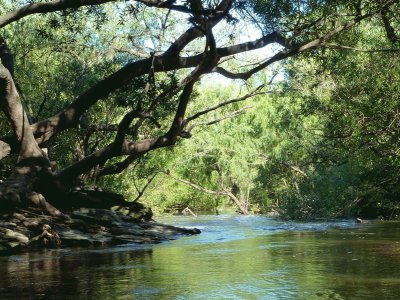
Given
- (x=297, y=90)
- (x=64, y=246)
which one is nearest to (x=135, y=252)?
(x=64, y=246)

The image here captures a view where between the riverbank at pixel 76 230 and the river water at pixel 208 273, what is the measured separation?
38.3 inches

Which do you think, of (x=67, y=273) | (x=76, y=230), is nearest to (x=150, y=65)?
(x=76, y=230)

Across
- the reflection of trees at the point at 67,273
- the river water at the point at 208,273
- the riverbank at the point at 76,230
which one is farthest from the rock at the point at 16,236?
the reflection of trees at the point at 67,273

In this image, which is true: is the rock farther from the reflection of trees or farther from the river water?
the reflection of trees

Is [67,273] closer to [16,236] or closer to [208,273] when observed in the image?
[208,273]

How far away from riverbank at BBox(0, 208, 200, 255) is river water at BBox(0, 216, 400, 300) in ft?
3.19

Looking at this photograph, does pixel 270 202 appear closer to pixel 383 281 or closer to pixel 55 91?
pixel 55 91

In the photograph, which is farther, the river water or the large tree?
Result: the large tree

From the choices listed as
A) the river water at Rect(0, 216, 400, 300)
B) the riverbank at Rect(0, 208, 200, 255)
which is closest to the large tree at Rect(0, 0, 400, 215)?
the riverbank at Rect(0, 208, 200, 255)

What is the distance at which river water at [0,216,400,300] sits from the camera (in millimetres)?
6938

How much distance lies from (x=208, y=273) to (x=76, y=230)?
27.4 feet

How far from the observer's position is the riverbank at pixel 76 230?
1422 centimetres

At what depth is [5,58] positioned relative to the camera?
63.5ft

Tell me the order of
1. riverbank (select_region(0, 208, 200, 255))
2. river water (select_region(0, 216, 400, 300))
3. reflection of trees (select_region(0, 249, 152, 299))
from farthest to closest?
riverbank (select_region(0, 208, 200, 255)) → reflection of trees (select_region(0, 249, 152, 299)) → river water (select_region(0, 216, 400, 300))
